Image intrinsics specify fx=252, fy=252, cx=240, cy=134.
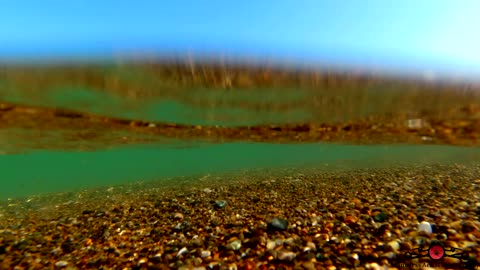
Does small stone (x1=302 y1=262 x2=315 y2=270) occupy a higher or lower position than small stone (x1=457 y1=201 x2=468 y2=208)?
higher

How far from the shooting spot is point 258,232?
4324 mm

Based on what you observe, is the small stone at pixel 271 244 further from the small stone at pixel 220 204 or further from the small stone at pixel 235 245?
the small stone at pixel 220 204

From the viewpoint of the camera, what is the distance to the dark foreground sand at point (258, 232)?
141 inches

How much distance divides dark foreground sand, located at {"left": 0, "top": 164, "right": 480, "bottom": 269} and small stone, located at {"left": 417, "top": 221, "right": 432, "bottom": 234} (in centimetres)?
3

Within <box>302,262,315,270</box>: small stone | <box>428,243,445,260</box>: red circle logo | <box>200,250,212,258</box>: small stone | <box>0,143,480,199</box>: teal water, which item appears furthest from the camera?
<box>0,143,480,199</box>: teal water

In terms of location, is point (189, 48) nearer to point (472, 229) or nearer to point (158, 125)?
point (472, 229)

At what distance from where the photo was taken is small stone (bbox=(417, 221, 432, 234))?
13.3 ft

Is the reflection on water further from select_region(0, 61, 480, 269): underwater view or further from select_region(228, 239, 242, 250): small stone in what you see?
select_region(228, 239, 242, 250): small stone

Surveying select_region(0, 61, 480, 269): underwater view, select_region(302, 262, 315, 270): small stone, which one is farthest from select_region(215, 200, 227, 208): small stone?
select_region(302, 262, 315, 270): small stone

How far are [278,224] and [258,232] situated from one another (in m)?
0.40

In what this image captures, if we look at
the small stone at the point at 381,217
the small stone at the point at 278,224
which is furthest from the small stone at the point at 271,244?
the small stone at the point at 381,217

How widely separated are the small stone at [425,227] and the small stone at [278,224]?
84.1 inches

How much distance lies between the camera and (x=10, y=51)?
5730mm

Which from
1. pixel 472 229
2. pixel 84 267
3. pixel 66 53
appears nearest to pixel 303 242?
pixel 472 229
